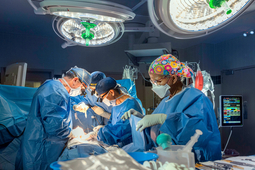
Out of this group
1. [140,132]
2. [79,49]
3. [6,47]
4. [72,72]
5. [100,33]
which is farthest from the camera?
[79,49]

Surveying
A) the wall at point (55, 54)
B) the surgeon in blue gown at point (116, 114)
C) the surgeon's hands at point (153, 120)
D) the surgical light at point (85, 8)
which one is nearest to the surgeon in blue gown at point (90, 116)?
the surgeon in blue gown at point (116, 114)

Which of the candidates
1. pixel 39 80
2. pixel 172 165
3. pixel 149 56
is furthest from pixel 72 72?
pixel 39 80

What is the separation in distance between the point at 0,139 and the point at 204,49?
4886 millimetres

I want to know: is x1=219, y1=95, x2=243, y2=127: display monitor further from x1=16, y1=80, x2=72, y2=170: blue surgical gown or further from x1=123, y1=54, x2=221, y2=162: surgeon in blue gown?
x1=16, y1=80, x2=72, y2=170: blue surgical gown

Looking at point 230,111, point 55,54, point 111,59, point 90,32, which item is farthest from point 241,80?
point 55,54

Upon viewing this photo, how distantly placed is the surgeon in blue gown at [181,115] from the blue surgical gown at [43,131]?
0.67 meters

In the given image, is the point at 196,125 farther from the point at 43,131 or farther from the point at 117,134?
the point at 43,131

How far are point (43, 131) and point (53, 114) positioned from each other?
0.20 meters

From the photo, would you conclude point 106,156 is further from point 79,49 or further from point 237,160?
point 79,49

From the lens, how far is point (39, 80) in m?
4.38

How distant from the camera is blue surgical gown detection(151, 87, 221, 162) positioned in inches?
45.4

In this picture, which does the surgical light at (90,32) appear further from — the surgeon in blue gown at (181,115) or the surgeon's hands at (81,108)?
→ the surgeon's hands at (81,108)

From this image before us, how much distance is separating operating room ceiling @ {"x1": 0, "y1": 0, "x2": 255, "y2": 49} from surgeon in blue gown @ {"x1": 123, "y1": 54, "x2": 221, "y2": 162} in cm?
186

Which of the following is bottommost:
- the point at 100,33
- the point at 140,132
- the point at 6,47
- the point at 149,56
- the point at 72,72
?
the point at 140,132
